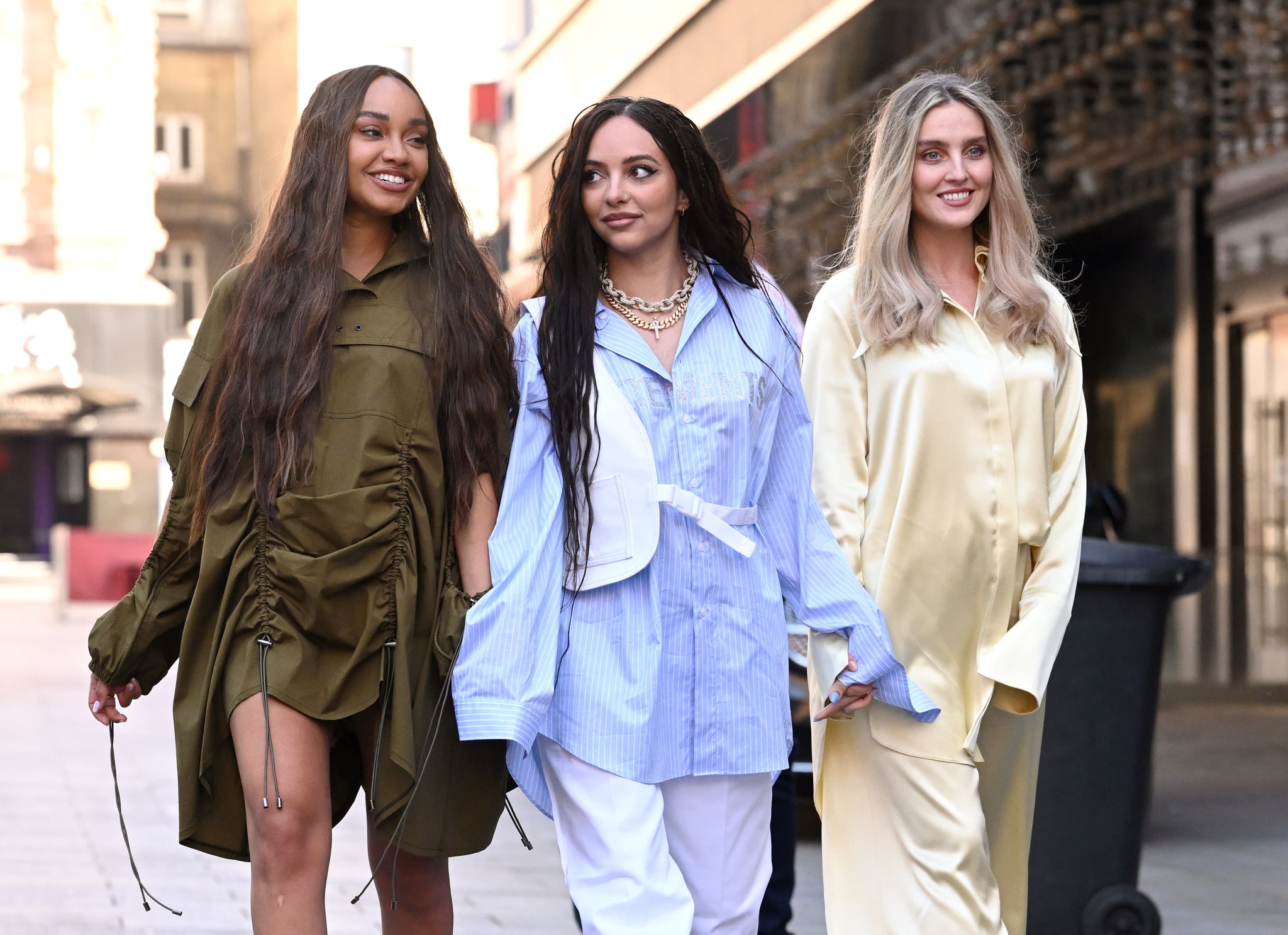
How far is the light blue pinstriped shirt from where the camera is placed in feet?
10.3

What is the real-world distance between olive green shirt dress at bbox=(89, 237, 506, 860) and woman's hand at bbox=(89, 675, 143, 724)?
0.11 ft

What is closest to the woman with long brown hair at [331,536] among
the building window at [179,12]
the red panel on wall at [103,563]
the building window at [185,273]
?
the red panel on wall at [103,563]

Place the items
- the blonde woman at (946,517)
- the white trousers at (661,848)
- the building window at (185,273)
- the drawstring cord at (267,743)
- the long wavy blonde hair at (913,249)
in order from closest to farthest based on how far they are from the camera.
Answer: the white trousers at (661,848), the drawstring cord at (267,743), the blonde woman at (946,517), the long wavy blonde hair at (913,249), the building window at (185,273)

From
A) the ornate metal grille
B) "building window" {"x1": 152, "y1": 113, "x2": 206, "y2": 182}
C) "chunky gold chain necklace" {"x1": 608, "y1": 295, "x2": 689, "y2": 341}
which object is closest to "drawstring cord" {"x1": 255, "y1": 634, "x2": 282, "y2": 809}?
"chunky gold chain necklace" {"x1": 608, "y1": 295, "x2": 689, "y2": 341}

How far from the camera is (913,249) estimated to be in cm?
378

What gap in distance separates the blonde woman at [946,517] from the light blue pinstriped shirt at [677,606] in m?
0.16

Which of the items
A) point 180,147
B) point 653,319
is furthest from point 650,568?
point 180,147

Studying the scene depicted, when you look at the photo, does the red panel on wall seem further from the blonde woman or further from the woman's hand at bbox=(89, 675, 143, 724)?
the blonde woman

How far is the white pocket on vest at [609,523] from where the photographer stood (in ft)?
10.5

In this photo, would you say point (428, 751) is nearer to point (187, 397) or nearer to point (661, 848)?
point (661, 848)

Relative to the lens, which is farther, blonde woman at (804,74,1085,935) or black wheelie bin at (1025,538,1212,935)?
black wheelie bin at (1025,538,1212,935)

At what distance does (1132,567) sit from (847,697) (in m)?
1.68

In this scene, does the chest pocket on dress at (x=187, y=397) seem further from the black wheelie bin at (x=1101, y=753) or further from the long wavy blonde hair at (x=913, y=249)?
the black wheelie bin at (x=1101, y=753)

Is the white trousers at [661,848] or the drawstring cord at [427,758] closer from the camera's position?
the white trousers at [661,848]
